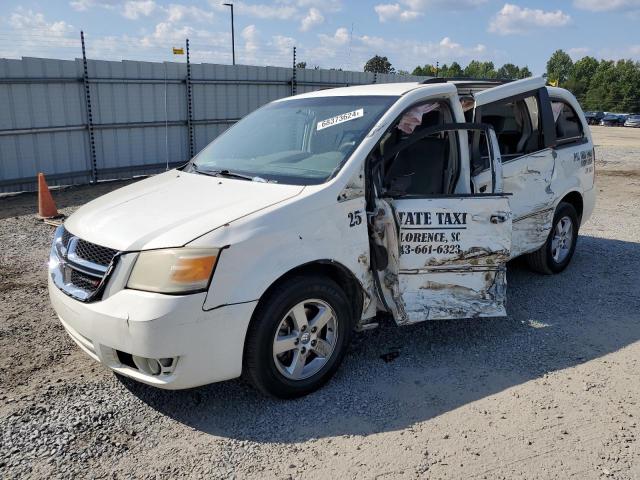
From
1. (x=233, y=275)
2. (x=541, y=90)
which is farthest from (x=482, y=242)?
(x=541, y=90)

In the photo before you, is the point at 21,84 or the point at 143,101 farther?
the point at 143,101

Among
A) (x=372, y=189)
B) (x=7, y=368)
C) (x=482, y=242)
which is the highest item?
(x=372, y=189)

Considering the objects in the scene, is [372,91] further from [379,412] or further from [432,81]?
[379,412]

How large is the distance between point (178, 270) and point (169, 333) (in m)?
0.33

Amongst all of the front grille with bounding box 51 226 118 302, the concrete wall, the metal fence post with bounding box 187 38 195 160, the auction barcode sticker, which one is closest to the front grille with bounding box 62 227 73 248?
the front grille with bounding box 51 226 118 302

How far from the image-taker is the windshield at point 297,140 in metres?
3.68

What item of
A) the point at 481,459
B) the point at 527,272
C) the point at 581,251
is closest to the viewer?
the point at 481,459

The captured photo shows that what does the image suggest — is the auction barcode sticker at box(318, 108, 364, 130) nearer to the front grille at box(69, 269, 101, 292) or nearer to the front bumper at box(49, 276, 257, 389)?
the front bumper at box(49, 276, 257, 389)

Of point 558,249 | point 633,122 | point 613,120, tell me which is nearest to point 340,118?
point 558,249

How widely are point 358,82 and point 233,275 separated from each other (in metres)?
15.0

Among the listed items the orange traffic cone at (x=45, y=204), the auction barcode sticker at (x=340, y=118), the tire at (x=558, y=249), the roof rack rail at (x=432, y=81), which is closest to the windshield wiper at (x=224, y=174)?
the auction barcode sticker at (x=340, y=118)

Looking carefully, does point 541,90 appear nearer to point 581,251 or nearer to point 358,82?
point 581,251

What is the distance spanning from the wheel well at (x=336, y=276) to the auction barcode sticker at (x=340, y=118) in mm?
1126

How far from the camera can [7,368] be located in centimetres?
376
